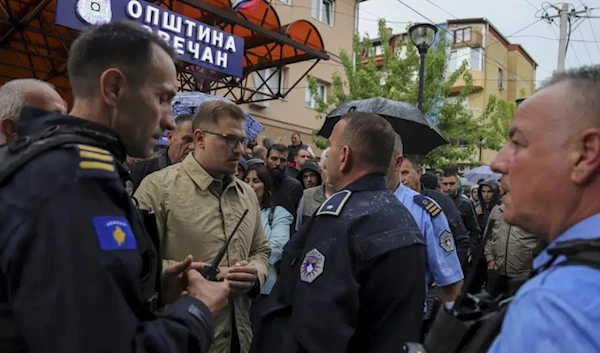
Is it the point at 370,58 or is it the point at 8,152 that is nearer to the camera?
the point at 8,152

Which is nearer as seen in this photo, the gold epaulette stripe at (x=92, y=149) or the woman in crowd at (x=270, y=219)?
the gold epaulette stripe at (x=92, y=149)

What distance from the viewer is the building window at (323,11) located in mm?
17484

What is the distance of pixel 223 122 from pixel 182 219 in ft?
2.34

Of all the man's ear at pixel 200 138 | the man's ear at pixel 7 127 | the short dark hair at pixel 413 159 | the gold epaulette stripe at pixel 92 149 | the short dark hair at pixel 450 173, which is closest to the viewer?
the gold epaulette stripe at pixel 92 149

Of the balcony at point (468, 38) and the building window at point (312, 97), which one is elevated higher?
the balcony at point (468, 38)

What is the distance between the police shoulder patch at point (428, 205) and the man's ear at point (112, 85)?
2.64m

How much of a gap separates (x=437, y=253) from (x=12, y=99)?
2.94 m

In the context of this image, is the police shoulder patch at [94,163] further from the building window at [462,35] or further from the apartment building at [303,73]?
the building window at [462,35]

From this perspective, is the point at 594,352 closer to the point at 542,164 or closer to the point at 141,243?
the point at 542,164

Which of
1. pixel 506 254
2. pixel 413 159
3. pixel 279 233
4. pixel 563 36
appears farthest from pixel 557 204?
pixel 563 36

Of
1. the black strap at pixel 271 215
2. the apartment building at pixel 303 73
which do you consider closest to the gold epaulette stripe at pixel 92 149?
the black strap at pixel 271 215

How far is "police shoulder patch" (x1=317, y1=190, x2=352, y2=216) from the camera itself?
7.22 feet

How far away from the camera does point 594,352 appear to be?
82cm

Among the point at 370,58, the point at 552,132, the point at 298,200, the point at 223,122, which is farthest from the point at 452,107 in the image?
the point at 552,132
